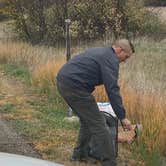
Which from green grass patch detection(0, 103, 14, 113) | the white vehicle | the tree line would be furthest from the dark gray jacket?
the tree line

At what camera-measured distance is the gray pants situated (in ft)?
21.6

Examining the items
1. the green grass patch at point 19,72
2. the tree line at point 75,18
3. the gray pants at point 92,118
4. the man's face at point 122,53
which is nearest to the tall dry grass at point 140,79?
the green grass patch at point 19,72

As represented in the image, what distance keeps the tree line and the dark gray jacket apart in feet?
48.3

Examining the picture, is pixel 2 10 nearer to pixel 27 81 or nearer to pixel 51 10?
pixel 51 10

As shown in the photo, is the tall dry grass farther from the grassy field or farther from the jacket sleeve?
the jacket sleeve

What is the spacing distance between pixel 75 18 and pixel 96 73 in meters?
16.4

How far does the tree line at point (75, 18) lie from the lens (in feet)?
70.8

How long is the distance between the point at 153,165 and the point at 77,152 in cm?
92

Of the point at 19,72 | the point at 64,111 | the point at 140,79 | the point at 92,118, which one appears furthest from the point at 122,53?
the point at 19,72

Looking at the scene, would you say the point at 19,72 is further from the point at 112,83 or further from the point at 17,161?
the point at 17,161

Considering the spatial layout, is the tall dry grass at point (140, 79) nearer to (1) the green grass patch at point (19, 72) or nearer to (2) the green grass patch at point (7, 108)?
(1) the green grass patch at point (19, 72)

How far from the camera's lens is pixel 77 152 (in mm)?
7242

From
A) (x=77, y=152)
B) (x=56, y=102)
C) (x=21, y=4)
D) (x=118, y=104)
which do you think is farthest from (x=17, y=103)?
(x=21, y=4)

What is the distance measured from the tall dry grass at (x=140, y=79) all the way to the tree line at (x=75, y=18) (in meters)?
1.87
